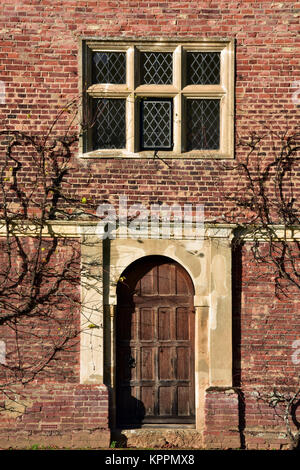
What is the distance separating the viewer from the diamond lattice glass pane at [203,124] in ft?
32.4

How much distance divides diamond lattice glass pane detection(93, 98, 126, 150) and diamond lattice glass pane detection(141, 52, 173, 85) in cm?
51

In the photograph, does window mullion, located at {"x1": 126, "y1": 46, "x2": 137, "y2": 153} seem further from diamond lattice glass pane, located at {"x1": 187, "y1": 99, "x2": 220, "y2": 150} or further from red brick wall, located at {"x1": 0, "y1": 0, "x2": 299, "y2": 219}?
diamond lattice glass pane, located at {"x1": 187, "y1": 99, "x2": 220, "y2": 150}

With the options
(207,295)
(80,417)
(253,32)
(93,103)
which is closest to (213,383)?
(207,295)

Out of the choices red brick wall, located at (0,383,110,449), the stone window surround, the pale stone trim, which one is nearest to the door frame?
the pale stone trim

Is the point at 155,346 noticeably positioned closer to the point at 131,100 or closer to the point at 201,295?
the point at 201,295

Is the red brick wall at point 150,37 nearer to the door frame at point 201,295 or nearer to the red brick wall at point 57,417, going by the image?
the door frame at point 201,295

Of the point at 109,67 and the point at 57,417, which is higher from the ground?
the point at 109,67

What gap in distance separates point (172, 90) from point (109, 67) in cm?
96

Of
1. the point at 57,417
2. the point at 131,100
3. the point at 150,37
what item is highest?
the point at 150,37

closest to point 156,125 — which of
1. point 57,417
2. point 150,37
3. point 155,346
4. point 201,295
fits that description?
point 150,37

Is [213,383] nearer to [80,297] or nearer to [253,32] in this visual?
[80,297]

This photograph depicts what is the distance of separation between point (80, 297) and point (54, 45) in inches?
138

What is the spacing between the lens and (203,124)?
390 inches

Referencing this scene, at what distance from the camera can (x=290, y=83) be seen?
9688 millimetres
